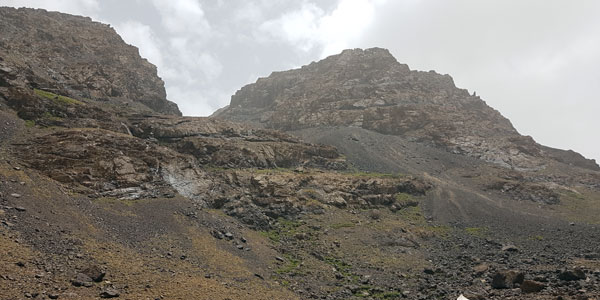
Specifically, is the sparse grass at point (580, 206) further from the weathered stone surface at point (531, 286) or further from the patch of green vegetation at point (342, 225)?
the weathered stone surface at point (531, 286)

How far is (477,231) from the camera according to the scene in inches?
2069

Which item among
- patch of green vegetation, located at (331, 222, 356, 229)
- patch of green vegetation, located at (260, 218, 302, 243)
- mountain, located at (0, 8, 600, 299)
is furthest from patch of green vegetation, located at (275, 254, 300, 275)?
patch of green vegetation, located at (331, 222, 356, 229)

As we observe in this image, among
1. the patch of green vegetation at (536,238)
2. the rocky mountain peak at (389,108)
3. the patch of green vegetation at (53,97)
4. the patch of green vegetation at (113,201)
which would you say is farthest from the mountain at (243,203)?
the rocky mountain peak at (389,108)

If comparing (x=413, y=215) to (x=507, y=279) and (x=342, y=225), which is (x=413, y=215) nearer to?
(x=342, y=225)

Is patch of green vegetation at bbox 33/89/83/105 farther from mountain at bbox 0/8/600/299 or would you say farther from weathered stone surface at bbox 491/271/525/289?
weathered stone surface at bbox 491/271/525/289

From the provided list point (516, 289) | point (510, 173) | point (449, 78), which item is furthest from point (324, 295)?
point (449, 78)

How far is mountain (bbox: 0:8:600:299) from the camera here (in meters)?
25.5

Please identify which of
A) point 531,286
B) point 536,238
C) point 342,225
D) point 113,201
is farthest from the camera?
point 342,225

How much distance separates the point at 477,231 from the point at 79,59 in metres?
97.4

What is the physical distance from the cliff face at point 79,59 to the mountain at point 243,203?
50cm

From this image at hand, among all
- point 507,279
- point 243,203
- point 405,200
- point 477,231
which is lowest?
point 507,279

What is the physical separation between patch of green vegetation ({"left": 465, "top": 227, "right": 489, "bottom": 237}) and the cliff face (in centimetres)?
7278

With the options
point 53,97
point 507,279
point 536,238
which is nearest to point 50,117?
point 53,97

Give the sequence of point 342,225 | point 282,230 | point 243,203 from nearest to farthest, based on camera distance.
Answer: point 282,230
point 243,203
point 342,225
